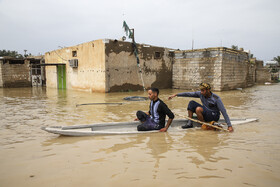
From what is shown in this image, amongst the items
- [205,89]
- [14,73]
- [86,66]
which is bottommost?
[205,89]

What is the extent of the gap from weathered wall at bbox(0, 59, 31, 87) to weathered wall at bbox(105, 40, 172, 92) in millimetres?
11709

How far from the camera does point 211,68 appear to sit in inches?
578

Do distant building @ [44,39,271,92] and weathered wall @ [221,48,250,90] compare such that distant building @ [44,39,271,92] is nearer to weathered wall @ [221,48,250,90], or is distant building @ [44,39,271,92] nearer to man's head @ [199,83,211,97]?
weathered wall @ [221,48,250,90]

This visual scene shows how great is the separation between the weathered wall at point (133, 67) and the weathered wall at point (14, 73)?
461 inches

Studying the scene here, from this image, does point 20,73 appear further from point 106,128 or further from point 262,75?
point 262,75

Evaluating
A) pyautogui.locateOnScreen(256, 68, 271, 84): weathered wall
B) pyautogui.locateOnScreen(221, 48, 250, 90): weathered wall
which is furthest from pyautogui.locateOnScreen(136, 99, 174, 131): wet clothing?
pyautogui.locateOnScreen(256, 68, 271, 84): weathered wall

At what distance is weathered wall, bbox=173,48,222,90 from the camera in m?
14.4

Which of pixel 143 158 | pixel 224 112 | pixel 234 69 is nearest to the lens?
pixel 143 158

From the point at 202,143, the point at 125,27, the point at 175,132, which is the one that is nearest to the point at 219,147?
the point at 202,143

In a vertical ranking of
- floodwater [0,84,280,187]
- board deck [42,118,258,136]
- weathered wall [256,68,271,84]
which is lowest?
floodwater [0,84,280,187]

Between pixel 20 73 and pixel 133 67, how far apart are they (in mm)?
12450

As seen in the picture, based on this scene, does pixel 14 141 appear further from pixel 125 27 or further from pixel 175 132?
pixel 125 27

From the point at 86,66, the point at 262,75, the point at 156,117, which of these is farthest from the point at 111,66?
the point at 262,75

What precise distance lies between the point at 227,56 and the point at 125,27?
7483 millimetres
